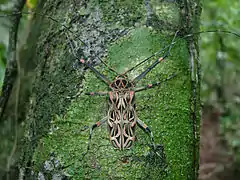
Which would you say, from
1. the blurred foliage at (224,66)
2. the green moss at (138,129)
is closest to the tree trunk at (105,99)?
the green moss at (138,129)

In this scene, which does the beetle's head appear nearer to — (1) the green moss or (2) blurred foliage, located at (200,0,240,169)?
(1) the green moss

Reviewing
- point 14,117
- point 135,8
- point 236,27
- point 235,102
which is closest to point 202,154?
point 235,102

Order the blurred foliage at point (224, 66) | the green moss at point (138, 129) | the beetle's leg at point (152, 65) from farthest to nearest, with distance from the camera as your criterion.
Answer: the blurred foliage at point (224, 66) < the beetle's leg at point (152, 65) < the green moss at point (138, 129)

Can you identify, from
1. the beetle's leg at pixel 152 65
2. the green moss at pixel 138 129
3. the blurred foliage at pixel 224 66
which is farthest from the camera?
the blurred foliage at pixel 224 66

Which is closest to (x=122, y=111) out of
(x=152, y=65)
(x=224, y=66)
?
(x=152, y=65)

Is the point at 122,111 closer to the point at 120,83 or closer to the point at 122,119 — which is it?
the point at 122,119

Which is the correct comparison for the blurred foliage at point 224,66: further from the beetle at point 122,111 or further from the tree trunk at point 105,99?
the beetle at point 122,111

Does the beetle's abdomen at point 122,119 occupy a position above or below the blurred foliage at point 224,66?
below

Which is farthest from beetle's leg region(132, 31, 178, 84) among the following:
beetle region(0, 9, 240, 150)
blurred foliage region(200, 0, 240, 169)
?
blurred foliage region(200, 0, 240, 169)

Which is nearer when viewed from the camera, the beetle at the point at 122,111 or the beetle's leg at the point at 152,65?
the beetle at the point at 122,111

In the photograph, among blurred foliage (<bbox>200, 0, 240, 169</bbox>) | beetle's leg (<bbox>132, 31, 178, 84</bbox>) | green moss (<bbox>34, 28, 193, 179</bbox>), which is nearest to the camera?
green moss (<bbox>34, 28, 193, 179</bbox>)
